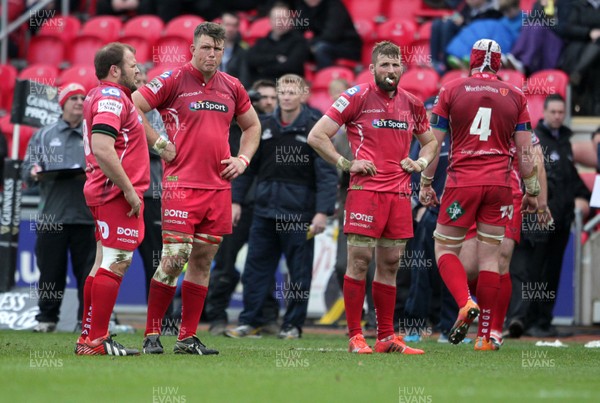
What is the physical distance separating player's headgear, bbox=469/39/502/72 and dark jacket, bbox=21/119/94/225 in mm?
4371

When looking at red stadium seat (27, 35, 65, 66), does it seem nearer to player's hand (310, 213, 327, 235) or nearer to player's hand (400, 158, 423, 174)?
player's hand (310, 213, 327, 235)

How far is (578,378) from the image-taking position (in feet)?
25.7

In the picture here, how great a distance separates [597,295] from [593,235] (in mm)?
720

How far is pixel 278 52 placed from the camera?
17.4 metres

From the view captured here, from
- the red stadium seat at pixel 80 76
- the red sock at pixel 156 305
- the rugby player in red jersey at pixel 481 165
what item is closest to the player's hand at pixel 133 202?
the red sock at pixel 156 305

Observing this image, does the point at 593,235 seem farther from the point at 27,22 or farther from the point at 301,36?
the point at 27,22

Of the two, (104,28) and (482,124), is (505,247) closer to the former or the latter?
(482,124)

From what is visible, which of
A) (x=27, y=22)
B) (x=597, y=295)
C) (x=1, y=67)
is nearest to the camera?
(x=597, y=295)

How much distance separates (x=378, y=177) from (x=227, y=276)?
3.98 metres

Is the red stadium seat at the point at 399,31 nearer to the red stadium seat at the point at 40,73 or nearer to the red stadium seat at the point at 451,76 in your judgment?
the red stadium seat at the point at 451,76

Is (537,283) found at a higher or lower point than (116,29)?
lower

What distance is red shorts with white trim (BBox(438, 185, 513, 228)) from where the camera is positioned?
33.8 feet

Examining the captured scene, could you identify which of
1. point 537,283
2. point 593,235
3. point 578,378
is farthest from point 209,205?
point 593,235

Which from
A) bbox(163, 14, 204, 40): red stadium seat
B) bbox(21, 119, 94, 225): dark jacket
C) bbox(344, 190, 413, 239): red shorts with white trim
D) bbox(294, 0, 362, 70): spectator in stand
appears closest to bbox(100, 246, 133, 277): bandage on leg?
bbox(344, 190, 413, 239): red shorts with white trim
